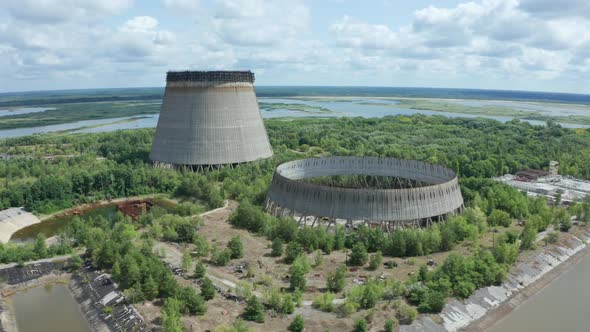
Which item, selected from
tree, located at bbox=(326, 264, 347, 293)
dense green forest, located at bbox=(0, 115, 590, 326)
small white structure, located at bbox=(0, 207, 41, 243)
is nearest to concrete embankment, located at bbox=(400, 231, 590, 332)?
dense green forest, located at bbox=(0, 115, 590, 326)

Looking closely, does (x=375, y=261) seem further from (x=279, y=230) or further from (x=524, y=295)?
(x=524, y=295)

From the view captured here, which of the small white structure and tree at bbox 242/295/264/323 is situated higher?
tree at bbox 242/295/264/323

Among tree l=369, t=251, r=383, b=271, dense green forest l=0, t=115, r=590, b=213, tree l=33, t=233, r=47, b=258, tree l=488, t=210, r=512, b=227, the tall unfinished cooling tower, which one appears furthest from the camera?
the tall unfinished cooling tower

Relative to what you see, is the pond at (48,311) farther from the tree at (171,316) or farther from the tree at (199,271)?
the tree at (199,271)

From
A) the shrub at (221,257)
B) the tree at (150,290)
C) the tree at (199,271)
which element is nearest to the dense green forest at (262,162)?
the shrub at (221,257)

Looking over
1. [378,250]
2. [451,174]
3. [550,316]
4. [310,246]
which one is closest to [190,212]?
[310,246]

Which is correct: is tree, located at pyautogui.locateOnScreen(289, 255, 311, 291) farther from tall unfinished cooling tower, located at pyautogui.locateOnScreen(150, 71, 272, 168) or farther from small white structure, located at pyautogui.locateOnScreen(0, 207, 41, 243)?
tall unfinished cooling tower, located at pyautogui.locateOnScreen(150, 71, 272, 168)
